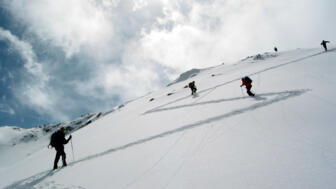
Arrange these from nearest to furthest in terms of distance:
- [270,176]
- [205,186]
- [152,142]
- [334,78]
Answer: [270,176]
[205,186]
[152,142]
[334,78]

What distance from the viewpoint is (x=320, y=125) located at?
16.6 ft

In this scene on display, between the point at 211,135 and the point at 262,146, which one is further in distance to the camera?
the point at 211,135

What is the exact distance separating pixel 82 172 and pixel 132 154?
2.11 m

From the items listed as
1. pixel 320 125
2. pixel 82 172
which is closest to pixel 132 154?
pixel 82 172

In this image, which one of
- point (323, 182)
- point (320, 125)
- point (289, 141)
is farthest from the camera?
point (320, 125)

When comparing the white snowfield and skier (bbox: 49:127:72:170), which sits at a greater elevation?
skier (bbox: 49:127:72:170)

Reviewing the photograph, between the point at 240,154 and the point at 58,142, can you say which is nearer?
the point at 240,154

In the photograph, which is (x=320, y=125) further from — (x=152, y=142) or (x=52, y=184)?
(x=52, y=184)

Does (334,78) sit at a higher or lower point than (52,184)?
higher

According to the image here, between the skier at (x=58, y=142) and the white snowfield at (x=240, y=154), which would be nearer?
the white snowfield at (x=240, y=154)

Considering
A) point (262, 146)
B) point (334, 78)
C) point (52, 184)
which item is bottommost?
point (52, 184)

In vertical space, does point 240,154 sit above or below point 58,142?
below

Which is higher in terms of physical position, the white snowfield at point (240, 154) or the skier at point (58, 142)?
the skier at point (58, 142)

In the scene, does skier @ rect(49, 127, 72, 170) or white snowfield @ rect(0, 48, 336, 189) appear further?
skier @ rect(49, 127, 72, 170)
